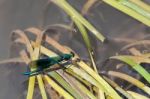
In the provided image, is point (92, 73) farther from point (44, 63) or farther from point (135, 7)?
point (135, 7)

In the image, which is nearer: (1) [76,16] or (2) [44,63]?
(2) [44,63]

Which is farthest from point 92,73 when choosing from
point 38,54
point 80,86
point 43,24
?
point 43,24

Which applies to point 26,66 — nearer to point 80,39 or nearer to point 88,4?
point 80,39

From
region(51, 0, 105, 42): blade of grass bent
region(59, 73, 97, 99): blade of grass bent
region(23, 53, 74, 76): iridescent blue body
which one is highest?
region(51, 0, 105, 42): blade of grass bent

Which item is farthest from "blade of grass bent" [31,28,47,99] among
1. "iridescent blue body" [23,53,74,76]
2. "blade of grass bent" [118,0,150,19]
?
"blade of grass bent" [118,0,150,19]

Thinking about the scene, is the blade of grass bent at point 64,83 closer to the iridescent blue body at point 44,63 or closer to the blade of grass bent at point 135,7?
the iridescent blue body at point 44,63

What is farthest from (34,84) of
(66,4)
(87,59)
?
(66,4)

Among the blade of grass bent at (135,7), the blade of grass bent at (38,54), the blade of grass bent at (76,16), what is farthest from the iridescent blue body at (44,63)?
the blade of grass bent at (135,7)

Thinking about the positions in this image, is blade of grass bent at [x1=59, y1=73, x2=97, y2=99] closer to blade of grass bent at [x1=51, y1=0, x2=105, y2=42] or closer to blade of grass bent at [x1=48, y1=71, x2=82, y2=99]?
blade of grass bent at [x1=48, y1=71, x2=82, y2=99]

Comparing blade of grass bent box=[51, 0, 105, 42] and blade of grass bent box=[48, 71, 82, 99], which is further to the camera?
blade of grass bent box=[51, 0, 105, 42]

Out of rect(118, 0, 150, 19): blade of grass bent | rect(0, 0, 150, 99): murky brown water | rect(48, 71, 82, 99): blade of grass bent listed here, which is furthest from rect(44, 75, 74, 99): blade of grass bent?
rect(118, 0, 150, 19): blade of grass bent

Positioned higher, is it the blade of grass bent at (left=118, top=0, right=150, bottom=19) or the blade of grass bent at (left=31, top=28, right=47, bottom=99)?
the blade of grass bent at (left=118, top=0, right=150, bottom=19)
